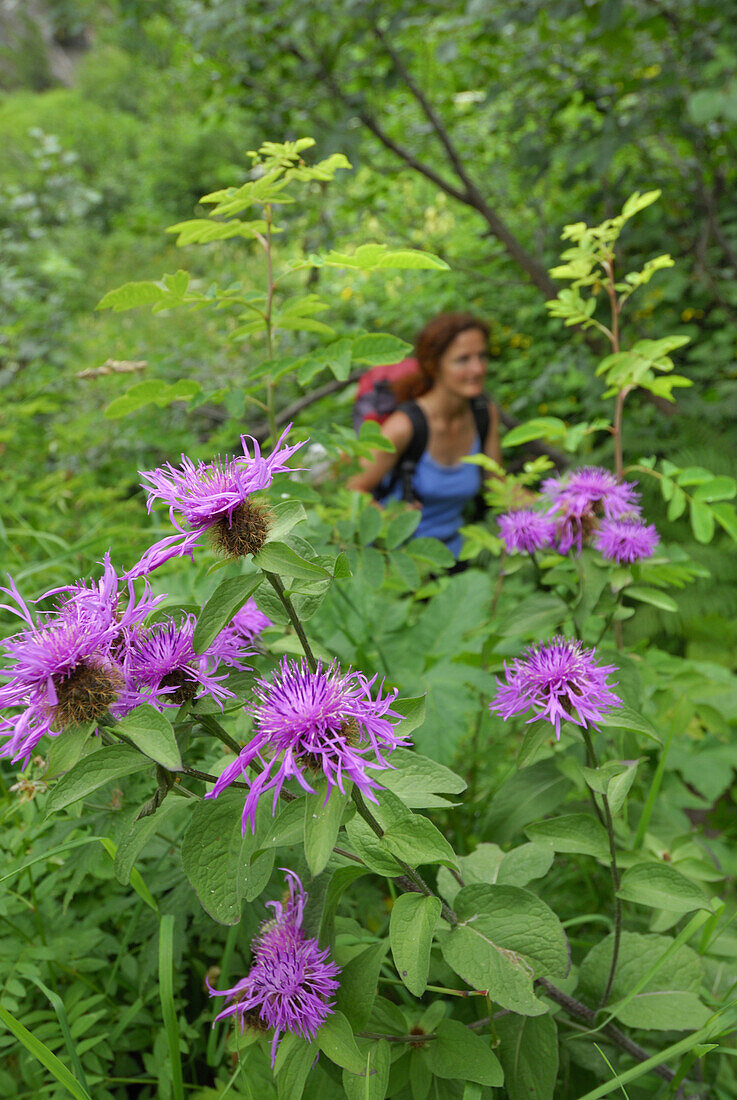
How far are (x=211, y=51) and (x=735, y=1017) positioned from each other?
12.4 feet

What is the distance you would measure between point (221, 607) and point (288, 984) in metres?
0.40

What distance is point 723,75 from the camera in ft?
7.61

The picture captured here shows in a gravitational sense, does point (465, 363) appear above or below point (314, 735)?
below

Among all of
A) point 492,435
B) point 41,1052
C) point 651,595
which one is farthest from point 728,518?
point 492,435

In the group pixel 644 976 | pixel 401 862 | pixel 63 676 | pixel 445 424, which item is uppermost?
pixel 63 676

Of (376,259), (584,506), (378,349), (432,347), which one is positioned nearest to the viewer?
(376,259)

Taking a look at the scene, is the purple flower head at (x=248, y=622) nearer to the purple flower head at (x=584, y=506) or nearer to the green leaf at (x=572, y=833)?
the green leaf at (x=572, y=833)

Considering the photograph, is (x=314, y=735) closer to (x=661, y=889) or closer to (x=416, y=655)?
(x=661, y=889)

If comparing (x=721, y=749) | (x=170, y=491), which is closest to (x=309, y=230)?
(x=721, y=749)

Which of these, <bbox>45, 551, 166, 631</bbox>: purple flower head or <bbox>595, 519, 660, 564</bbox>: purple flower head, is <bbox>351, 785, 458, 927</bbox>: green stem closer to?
<bbox>45, 551, 166, 631</bbox>: purple flower head

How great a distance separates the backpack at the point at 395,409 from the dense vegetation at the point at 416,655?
1.57ft

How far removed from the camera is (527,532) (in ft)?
3.97

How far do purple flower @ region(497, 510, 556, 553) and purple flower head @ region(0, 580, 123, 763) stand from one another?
0.76m

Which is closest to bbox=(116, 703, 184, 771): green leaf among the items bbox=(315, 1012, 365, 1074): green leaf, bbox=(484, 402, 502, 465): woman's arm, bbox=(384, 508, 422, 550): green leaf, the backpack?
bbox=(315, 1012, 365, 1074): green leaf
